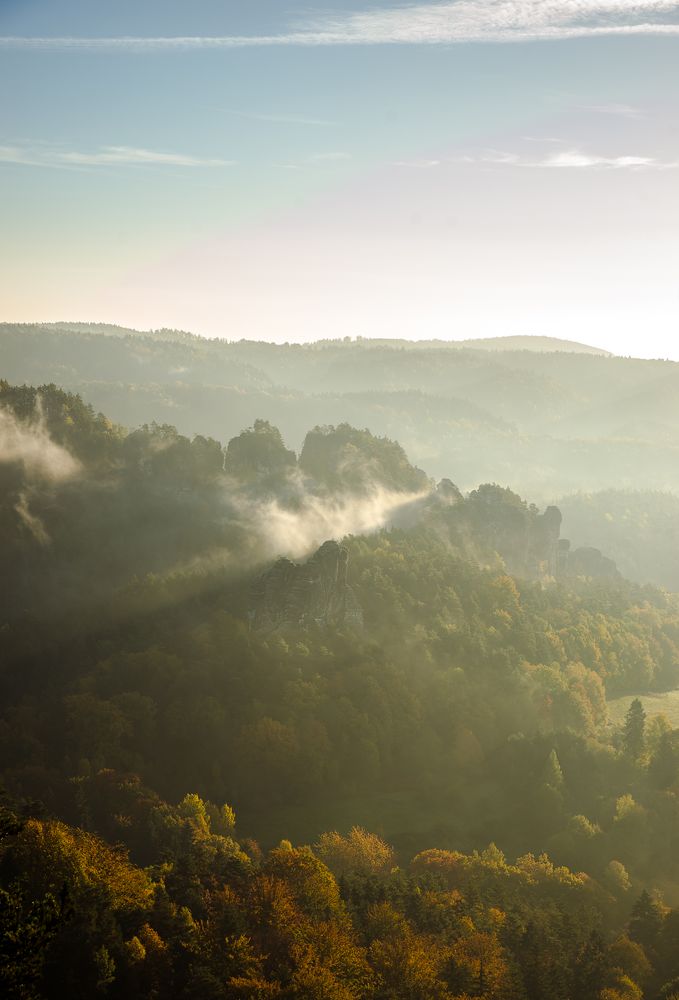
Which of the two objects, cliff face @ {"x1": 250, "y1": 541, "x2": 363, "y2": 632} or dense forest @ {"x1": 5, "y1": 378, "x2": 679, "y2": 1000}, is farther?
cliff face @ {"x1": 250, "y1": 541, "x2": 363, "y2": 632}

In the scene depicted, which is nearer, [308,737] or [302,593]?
[308,737]

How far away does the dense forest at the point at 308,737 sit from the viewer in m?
60.0

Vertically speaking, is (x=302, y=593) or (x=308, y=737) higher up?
(x=302, y=593)

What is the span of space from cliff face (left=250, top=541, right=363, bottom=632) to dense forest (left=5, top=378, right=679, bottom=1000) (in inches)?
21.7

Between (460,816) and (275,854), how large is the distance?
34.2 m

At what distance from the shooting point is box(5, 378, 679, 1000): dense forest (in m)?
60.0

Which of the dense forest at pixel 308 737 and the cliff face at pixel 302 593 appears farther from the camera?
the cliff face at pixel 302 593

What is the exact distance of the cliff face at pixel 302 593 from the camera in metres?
124

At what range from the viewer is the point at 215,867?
228 feet

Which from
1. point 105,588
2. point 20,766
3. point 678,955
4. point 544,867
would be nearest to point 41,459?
point 105,588

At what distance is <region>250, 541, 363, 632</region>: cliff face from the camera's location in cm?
12356

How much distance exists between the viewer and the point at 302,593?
408 ft

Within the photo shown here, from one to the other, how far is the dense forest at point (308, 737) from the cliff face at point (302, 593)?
1.80 ft

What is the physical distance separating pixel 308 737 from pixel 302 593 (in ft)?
84.2
